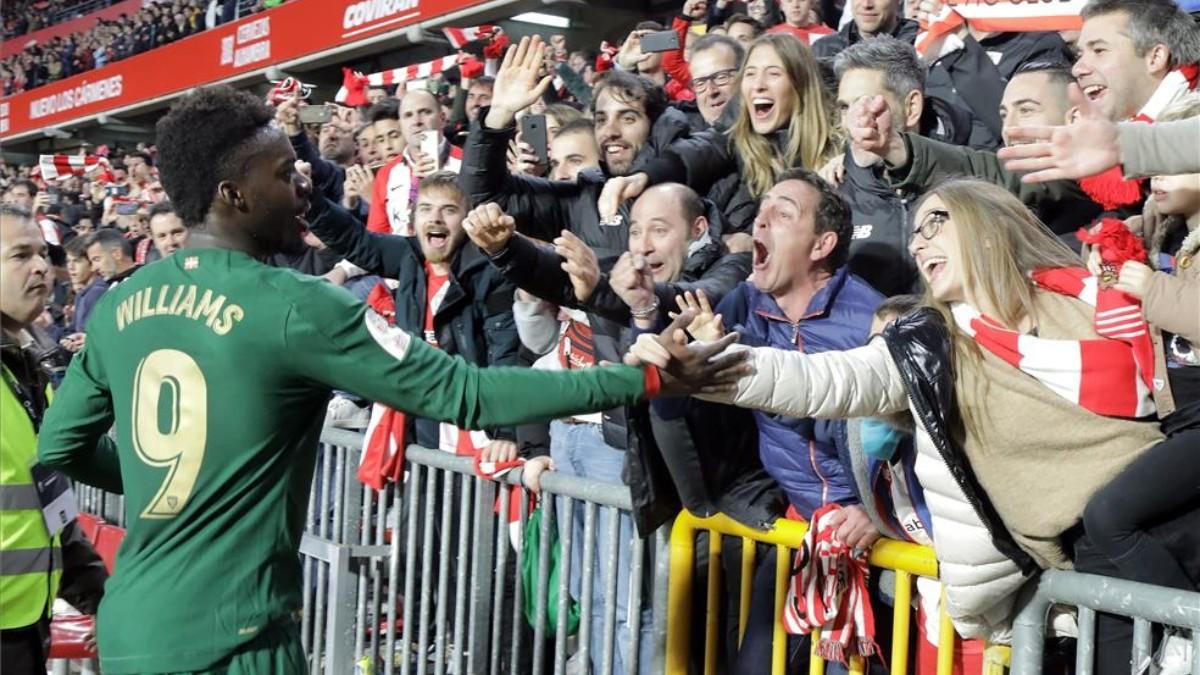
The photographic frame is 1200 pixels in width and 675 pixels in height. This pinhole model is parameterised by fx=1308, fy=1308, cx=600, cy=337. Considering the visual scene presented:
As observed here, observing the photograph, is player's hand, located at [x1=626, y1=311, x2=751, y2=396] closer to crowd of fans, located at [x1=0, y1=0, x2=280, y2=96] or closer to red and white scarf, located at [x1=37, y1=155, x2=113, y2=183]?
red and white scarf, located at [x1=37, y1=155, x2=113, y2=183]

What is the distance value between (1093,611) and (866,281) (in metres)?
1.75

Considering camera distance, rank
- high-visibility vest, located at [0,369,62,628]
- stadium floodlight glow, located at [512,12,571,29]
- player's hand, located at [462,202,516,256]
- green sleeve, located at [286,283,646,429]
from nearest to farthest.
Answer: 1. green sleeve, located at [286,283,646,429]
2. high-visibility vest, located at [0,369,62,628]
3. player's hand, located at [462,202,516,256]
4. stadium floodlight glow, located at [512,12,571,29]

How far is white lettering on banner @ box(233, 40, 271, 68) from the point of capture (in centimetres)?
2240

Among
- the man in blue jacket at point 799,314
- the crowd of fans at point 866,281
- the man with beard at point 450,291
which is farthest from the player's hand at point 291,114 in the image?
the man in blue jacket at point 799,314

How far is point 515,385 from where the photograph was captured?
269cm

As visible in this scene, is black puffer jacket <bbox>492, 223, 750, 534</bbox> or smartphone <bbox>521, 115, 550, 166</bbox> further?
smartphone <bbox>521, 115, 550, 166</bbox>

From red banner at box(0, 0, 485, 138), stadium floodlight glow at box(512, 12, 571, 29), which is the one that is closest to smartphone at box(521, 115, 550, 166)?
red banner at box(0, 0, 485, 138)

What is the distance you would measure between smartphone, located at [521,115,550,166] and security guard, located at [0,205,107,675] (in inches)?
84.8

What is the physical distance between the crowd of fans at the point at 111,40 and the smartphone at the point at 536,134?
1863cm

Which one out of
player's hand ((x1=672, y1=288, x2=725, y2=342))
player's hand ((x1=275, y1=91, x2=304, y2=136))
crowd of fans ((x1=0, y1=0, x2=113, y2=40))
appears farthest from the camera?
crowd of fans ((x1=0, y1=0, x2=113, y2=40))

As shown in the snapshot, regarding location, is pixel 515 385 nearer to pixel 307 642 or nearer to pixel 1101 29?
pixel 1101 29

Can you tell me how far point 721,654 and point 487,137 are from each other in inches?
88.9

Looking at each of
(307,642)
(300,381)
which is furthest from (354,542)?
(300,381)

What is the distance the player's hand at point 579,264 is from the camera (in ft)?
12.1
